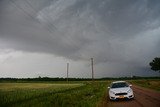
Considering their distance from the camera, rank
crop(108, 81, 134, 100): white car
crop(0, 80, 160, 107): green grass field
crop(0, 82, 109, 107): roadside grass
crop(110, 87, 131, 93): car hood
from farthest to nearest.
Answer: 1. crop(110, 87, 131, 93): car hood
2. crop(108, 81, 134, 100): white car
3. crop(0, 80, 160, 107): green grass field
4. crop(0, 82, 109, 107): roadside grass

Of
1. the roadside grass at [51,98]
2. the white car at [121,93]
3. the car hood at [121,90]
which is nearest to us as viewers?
the roadside grass at [51,98]

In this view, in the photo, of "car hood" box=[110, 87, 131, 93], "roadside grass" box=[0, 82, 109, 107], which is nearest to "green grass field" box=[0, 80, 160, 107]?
"roadside grass" box=[0, 82, 109, 107]

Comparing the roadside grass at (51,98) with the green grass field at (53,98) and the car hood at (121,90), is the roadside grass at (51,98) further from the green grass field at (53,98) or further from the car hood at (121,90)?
the car hood at (121,90)

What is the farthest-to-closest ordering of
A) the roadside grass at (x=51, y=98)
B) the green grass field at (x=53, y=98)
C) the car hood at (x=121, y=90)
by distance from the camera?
1. the car hood at (x=121, y=90)
2. the green grass field at (x=53, y=98)
3. the roadside grass at (x=51, y=98)

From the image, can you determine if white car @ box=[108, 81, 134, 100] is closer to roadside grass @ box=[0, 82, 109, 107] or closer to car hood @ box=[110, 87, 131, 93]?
car hood @ box=[110, 87, 131, 93]

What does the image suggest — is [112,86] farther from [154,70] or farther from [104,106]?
[154,70]

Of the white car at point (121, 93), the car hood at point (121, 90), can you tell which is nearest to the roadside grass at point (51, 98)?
the white car at point (121, 93)

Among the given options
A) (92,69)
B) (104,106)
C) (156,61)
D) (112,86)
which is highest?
(156,61)

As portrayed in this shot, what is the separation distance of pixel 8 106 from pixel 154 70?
125 meters

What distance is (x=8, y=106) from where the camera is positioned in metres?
19.5

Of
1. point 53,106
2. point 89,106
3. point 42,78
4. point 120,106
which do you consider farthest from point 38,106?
point 42,78

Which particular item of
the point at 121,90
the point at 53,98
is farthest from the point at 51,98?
the point at 121,90

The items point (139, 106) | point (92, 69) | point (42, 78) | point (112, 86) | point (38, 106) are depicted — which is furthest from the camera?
point (42, 78)

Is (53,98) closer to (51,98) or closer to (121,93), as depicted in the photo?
(51,98)
